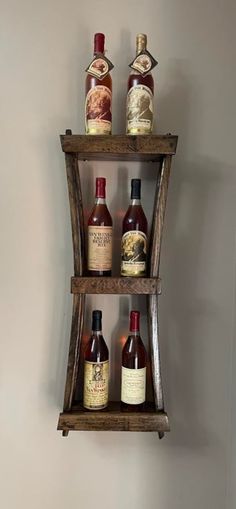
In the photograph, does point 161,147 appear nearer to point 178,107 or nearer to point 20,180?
point 178,107

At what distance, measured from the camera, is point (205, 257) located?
905 millimetres

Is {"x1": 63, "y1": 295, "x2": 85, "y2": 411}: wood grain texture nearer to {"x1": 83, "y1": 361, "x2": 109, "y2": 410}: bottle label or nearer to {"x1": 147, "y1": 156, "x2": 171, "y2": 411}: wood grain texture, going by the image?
{"x1": 83, "y1": 361, "x2": 109, "y2": 410}: bottle label

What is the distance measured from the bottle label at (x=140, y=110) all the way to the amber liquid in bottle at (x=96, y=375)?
0.40 metres

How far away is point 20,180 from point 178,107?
1.39 feet

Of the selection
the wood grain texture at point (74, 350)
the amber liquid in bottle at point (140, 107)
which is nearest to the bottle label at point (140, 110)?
the amber liquid in bottle at point (140, 107)

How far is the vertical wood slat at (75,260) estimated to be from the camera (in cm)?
78

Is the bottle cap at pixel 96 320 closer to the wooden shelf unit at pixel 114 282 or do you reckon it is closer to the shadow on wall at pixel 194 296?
the wooden shelf unit at pixel 114 282

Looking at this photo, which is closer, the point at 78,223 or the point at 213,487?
the point at 78,223

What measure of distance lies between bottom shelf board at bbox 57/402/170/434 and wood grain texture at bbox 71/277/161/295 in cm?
27

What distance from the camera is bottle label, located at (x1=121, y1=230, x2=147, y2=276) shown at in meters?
0.79

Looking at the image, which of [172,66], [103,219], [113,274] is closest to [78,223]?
[103,219]

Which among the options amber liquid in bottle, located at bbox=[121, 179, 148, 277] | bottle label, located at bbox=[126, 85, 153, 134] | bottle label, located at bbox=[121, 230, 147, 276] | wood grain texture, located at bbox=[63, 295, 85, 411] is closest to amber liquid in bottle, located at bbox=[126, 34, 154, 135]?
bottle label, located at bbox=[126, 85, 153, 134]

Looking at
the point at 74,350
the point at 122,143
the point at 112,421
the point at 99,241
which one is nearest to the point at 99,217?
the point at 99,241

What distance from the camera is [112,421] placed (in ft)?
2.56
